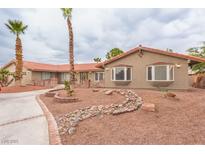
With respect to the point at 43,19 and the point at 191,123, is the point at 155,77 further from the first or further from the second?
the point at 43,19

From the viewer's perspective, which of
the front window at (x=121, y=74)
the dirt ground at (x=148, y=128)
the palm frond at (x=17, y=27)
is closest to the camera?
the dirt ground at (x=148, y=128)

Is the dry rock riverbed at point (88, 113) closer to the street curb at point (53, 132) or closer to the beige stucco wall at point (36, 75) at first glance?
the street curb at point (53, 132)

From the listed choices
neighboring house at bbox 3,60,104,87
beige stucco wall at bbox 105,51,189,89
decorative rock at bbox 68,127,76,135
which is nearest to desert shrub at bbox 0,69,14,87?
neighboring house at bbox 3,60,104,87

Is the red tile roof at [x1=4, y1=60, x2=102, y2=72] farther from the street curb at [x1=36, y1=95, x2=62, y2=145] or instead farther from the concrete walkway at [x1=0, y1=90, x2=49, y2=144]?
the street curb at [x1=36, y1=95, x2=62, y2=145]

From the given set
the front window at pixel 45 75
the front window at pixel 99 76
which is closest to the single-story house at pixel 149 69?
the front window at pixel 99 76

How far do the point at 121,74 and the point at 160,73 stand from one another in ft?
11.3

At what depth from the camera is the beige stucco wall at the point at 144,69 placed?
1144cm

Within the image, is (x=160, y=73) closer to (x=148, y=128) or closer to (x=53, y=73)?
(x=148, y=128)

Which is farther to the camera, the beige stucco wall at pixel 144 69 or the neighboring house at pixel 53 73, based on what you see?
the neighboring house at pixel 53 73

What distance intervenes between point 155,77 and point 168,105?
612 cm

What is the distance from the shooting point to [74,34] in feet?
47.2

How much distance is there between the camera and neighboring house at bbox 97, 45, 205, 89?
37.6ft

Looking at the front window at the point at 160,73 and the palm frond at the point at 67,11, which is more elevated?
the palm frond at the point at 67,11
